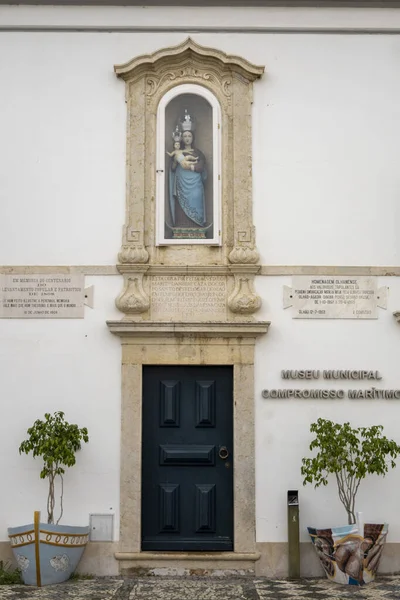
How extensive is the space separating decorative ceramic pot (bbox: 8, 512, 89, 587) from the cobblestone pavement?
0.39ft

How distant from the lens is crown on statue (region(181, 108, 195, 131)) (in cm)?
984

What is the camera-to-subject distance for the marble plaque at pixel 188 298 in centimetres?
948

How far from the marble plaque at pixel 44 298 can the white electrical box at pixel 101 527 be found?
2.17 meters

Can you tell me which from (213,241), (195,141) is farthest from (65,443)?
(195,141)

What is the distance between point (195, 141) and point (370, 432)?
3.74 metres

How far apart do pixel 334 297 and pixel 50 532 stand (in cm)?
385

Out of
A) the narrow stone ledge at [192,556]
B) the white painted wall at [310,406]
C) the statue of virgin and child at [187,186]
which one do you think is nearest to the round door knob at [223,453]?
the white painted wall at [310,406]

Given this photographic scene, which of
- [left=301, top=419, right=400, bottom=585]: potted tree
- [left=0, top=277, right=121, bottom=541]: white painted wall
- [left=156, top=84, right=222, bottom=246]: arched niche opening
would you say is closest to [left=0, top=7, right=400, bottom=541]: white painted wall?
[left=0, top=277, right=121, bottom=541]: white painted wall

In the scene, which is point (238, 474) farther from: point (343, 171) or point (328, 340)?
point (343, 171)

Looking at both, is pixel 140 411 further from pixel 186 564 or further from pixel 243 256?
pixel 243 256

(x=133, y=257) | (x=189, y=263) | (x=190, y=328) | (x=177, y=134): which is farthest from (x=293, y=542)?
(x=177, y=134)

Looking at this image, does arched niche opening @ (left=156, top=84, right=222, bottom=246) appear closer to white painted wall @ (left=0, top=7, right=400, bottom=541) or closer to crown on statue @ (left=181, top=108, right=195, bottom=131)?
crown on statue @ (left=181, top=108, right=195, bottom=131)

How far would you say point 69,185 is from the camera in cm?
970

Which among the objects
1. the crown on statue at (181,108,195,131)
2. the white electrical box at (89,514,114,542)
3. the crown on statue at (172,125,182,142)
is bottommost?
the white electrical box at (89,514,114,542)
